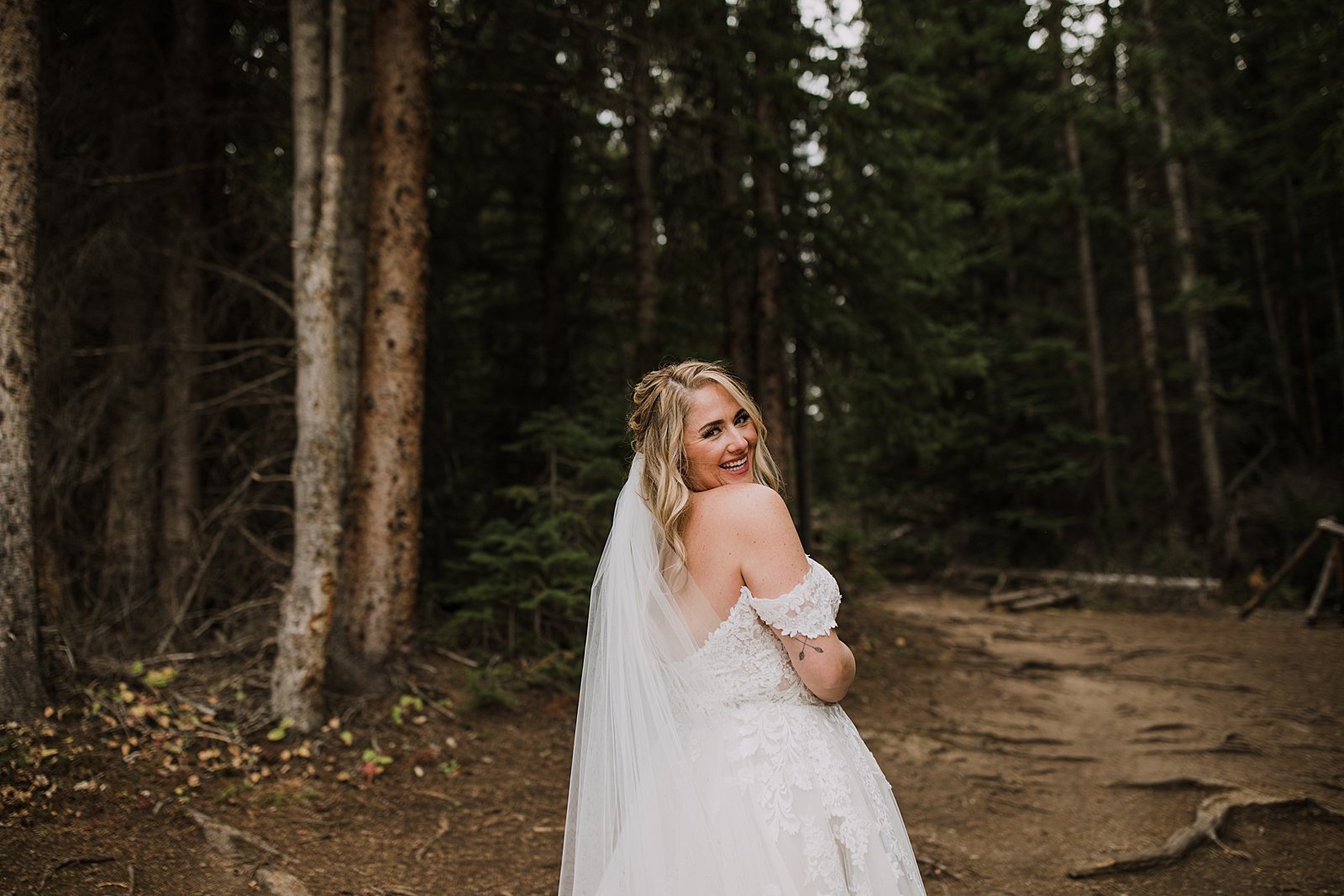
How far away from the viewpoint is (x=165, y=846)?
3.75 m

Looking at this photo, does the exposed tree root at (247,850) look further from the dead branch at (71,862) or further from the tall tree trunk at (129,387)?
the tall tree trunk at (129,387)

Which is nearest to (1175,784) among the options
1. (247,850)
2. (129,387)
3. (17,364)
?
(247,850)

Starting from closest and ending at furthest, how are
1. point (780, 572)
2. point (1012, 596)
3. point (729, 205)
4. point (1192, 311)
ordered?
point (780, 572)
point (729, 205)
point (1012, 596)
point (1192, 311)

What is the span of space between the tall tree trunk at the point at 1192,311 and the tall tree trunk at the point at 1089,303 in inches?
62.0

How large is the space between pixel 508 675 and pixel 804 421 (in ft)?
26.8

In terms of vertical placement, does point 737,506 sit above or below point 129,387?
below

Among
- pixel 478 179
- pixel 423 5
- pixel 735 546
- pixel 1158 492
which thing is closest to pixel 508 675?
pixel 735 546

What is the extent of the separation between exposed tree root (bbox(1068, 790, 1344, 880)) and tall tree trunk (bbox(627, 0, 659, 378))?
17.6ft

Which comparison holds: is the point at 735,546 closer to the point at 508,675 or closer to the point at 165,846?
the point at 165,846

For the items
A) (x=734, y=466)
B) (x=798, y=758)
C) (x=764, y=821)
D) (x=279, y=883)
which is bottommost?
(x=279, y=883)

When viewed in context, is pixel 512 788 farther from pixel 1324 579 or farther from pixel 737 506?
pixel 1324 579

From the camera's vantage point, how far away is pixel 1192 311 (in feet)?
49.3

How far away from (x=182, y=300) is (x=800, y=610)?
7.04 meters

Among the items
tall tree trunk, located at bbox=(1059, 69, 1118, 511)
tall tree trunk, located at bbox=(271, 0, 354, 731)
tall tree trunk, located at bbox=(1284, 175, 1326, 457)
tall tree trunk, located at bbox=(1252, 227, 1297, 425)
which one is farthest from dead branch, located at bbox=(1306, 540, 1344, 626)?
tall tree trunk, located at bbox=(271, 0, 354, 731)
